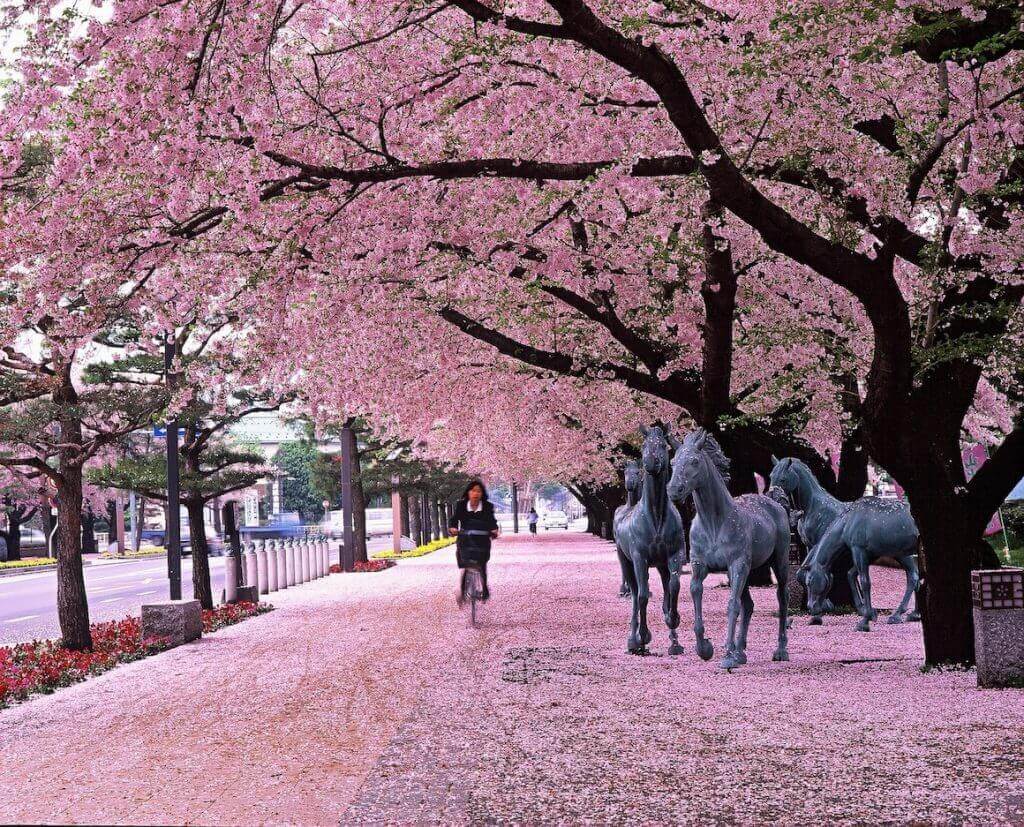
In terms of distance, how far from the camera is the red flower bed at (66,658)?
12648mm

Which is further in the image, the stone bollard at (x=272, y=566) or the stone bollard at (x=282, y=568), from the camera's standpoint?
the stone bollard at (x=282, y=568)

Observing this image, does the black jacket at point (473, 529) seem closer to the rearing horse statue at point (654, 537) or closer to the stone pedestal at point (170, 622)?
the rearing horse statue at point (654, 537)

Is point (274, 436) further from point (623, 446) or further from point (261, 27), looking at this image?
point (261, 27)

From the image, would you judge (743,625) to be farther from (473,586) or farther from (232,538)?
(232,538)

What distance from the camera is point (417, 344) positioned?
70.9ft

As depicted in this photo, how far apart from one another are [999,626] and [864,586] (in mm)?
5202

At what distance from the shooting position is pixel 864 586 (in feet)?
52.5

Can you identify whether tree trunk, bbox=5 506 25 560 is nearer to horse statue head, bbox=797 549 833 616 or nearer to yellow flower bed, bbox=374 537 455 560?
yellow flower bed, bbox=374 537 455 560

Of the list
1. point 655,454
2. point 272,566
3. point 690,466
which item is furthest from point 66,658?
point 272,566

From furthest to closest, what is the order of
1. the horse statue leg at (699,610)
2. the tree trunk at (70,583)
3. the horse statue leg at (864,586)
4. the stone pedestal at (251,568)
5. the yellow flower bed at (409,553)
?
the yellow flower bed at (409,553)
the stone pedestal at (251,568)
the tree trunk at (70,583)
the horse statue leg at (864,586)
the horse statue leg at (699,610)

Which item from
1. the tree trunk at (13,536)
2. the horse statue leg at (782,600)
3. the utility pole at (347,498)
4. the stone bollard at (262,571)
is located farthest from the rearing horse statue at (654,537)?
the tree trunk at (13,536)

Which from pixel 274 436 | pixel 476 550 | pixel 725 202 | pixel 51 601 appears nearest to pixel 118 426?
pixel 476 550

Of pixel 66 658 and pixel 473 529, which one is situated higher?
pixel 473 529

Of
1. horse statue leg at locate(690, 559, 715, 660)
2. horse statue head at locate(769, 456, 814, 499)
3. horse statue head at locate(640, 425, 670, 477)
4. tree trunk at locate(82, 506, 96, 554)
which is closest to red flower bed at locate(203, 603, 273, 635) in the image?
horse statue head at locate(640, 425, 670, 477)
